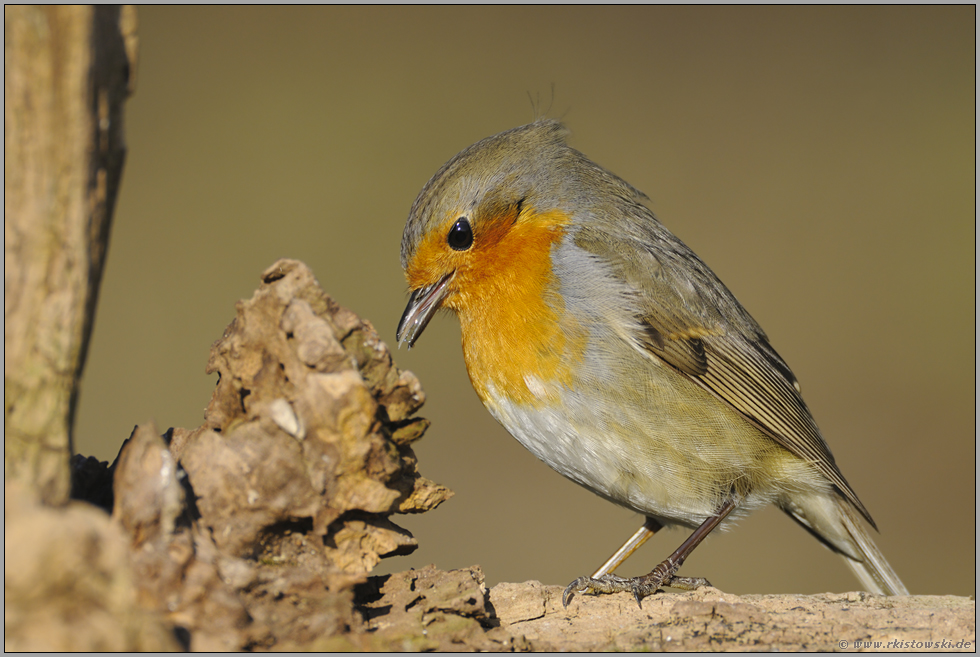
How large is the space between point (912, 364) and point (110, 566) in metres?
8.99

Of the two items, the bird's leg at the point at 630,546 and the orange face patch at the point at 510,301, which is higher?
the orange face patch at the point at 510,301

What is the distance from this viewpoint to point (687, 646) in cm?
→ 223

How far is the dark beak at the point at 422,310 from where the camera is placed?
3297 millimetres

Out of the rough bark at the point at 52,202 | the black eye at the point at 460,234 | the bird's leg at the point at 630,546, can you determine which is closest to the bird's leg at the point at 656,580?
the bird's leg at the point at 630,546

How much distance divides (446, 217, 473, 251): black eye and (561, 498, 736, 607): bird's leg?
1526 millimetres

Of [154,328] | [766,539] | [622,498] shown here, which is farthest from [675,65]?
[622,498]

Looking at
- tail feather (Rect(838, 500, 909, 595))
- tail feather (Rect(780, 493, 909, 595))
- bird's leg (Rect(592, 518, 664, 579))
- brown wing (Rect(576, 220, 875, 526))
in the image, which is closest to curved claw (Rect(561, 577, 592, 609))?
bird's leg (Rect(592, 518, 664, 579))

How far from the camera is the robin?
2988 mm

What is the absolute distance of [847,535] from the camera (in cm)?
369

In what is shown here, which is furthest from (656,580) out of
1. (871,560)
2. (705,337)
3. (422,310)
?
(422,310)

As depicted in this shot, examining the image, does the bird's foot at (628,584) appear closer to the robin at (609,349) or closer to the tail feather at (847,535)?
the robin at (609,349)

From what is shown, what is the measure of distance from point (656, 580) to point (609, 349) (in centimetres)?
101

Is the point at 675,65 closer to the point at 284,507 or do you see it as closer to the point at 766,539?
the point at 766,539

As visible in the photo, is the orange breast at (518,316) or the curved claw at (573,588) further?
the orange breast at (518,316)
